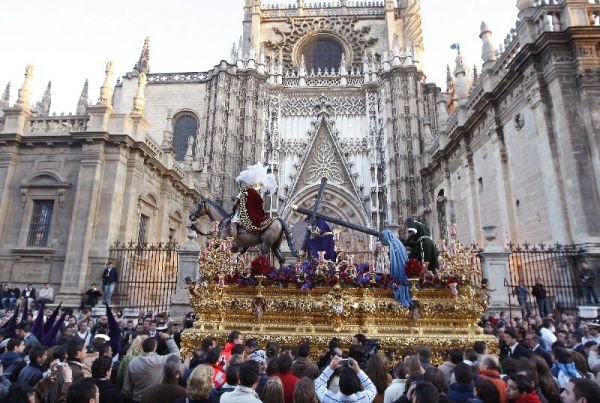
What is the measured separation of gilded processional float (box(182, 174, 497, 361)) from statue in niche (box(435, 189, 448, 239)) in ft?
59.2

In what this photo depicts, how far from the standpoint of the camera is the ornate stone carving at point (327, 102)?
35.6 meters

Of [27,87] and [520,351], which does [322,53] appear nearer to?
[27,87]

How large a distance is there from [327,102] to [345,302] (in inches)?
1178

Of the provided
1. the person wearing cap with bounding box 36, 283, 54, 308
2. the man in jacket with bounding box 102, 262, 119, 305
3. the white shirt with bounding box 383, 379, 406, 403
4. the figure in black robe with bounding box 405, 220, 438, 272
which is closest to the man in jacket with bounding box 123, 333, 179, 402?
the white shirt with bounding box 383, 379, 406, 403

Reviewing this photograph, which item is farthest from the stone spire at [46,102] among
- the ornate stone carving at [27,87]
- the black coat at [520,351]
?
the black coat at [520,351]

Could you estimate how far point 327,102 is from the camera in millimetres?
35594

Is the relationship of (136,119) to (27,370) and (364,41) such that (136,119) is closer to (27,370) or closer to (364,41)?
(27,370)

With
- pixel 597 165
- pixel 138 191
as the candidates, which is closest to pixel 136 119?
pixel 138 191

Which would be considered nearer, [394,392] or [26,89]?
[394,392]

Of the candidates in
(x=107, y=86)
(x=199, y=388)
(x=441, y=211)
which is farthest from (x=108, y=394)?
(x=441, y=211)

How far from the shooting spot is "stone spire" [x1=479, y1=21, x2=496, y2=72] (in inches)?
743

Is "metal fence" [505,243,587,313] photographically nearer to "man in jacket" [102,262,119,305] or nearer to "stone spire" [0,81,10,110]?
"man in jacket" [102,262,119,305]

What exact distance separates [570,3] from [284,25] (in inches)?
1163

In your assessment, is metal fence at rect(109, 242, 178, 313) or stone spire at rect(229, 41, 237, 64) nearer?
metal fence at rect(109, 242, 178, 313)
